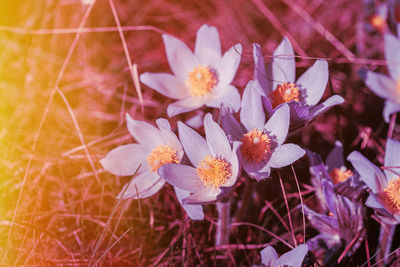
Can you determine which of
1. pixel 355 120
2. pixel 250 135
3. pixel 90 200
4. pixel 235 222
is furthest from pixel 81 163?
pixel 355 120

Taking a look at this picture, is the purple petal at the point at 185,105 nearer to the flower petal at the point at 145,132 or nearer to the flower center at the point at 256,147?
the flower petal at the point at 145,132

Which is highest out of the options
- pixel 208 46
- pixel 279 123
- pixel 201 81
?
pixel 208 46

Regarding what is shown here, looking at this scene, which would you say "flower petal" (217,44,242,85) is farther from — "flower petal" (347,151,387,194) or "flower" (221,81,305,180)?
"flower petal" (347,151,387,194)

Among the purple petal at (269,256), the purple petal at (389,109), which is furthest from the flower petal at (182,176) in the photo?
the purple petal at (389,109)

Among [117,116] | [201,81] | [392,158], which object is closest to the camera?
[392,158]

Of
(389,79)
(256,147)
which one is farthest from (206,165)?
(389,79)

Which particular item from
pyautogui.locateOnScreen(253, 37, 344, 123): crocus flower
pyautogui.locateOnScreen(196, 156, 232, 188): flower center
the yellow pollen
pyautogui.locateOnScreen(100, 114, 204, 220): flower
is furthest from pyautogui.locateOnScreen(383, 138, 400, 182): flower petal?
pyautogui.locateOnScreen(100, 114, 204, 220): flower

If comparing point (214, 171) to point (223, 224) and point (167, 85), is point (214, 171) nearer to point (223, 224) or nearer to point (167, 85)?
point (223, 224)
